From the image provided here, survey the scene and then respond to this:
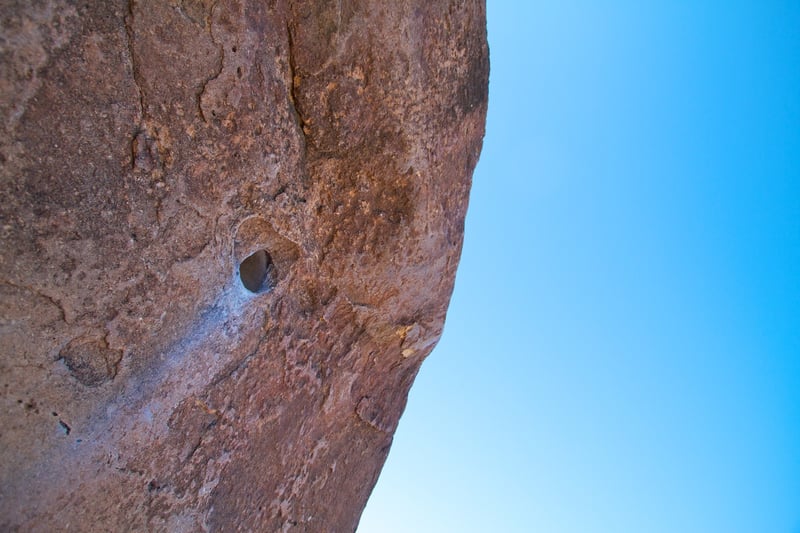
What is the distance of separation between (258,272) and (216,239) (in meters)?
0.24

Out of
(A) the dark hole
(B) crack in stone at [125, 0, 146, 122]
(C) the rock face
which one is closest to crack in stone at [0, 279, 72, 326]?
(C) the rock face

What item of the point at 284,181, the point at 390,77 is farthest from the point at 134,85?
the point at 390,77

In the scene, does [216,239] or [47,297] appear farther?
[216,239]

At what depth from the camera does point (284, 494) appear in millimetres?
1613

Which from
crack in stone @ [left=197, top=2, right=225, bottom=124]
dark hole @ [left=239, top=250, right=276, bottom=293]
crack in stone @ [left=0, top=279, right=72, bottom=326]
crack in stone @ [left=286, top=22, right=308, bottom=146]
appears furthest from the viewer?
dark hole @ [left=239, top=250, right=276, bottom=293]

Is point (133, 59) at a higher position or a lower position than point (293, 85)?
lower

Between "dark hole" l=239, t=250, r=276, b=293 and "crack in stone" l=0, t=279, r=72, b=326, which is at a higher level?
"dark hole" l=239, t=250, r=276, b=293

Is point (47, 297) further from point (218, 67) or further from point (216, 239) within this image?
point (218, 67)

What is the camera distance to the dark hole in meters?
1.46

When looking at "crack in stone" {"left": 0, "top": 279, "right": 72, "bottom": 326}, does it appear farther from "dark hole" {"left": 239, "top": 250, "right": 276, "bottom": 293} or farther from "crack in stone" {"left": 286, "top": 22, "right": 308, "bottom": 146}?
"crack in stone" {"left": 286, "top": 22, "right": 308, "bottom": 146}

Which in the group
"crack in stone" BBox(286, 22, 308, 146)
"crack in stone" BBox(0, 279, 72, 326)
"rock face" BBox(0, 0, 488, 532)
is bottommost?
"crack in stone" BBox(0, 279, 72, 326)

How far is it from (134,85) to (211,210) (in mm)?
273

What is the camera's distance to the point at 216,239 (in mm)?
1263

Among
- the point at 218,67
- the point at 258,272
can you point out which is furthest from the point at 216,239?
the point at 218,67
